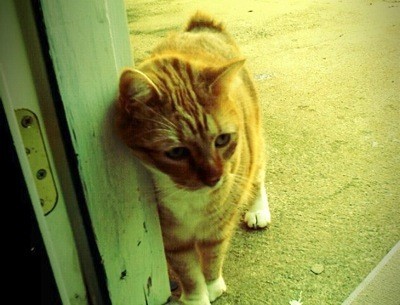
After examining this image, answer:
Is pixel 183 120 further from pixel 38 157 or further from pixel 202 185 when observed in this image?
pixel 38 157

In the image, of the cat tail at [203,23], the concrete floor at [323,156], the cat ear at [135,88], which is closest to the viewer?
the cat ear at [135,88]

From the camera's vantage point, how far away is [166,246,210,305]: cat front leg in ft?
3.64

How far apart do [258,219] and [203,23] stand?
0.74 meters

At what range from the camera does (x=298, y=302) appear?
3.74 ft

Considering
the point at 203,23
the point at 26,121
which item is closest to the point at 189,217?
the point at 26,121

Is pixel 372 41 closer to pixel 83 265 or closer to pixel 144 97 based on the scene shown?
pixel 144 97

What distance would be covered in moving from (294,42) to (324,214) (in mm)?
1809

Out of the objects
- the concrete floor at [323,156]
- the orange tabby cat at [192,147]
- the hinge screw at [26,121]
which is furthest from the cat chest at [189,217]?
the hinge screw at [26,121]

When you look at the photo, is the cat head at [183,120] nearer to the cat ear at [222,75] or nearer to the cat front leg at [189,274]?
the cat ear at [222,75]

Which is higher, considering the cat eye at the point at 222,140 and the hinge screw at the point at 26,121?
the hinge screw at the point at 26,121

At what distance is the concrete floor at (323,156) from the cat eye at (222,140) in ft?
1.59

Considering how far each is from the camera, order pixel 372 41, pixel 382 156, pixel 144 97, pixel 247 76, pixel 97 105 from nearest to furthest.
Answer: pixel 97 105
pixel 144 97
pixel 247 76
pixel 382 156
pixel 372 41

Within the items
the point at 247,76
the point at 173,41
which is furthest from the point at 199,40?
the point at 247,76

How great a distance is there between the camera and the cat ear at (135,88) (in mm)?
766
